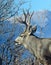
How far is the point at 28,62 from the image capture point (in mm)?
21562

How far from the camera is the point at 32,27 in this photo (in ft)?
56.9

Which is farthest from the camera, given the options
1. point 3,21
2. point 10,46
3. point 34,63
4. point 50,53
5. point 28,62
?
point 3,21

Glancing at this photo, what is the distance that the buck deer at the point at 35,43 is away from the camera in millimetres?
17000

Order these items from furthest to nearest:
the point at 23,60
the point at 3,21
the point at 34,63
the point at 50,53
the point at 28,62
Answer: the point at 3,21, the point at 23,60, the point at 28,62, the point at 34,63, the point at 50,53

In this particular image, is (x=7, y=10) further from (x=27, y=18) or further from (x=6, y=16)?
(x=27, y=18)

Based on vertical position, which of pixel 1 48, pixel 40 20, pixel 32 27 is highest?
pixel 32 27

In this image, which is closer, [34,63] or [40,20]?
[34,63]

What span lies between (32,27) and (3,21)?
10291mm

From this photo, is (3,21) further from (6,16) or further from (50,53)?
(50,53)

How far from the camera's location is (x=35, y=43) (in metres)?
17.7

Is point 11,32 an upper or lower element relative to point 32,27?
lower

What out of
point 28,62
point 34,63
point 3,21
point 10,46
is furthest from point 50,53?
point 3,21

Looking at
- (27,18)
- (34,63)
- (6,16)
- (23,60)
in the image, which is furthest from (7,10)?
(27,18)

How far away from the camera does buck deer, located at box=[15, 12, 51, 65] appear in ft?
55.8
